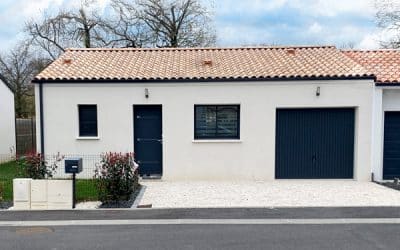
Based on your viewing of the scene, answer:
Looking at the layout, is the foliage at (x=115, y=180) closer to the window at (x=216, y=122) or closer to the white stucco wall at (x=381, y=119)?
the window at (x=216, y=122)

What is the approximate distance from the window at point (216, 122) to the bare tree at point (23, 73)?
24018mm

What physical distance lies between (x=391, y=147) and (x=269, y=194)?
4.93 metres

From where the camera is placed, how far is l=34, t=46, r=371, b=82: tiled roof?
12.0m

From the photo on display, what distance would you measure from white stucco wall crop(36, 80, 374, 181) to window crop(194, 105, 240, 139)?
0.87ft

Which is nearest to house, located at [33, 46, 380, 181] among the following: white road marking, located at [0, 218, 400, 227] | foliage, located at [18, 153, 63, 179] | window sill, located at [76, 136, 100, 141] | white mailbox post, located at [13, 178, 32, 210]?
window sill, located at [76, 136, 100, 141]

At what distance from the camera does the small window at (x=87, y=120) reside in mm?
12344

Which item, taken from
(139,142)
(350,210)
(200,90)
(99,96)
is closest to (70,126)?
(99,96)

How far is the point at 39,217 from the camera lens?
775 centimetres

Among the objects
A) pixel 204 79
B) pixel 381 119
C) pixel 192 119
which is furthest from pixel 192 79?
pixel 381 119

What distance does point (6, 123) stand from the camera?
18.0 m

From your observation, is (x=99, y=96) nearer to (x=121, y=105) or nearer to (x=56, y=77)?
(x=121, y=105)

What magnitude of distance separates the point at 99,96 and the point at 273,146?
5702 millimetres

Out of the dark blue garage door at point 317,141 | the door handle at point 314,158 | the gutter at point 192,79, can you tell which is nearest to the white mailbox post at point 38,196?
the gutter at point 192,79

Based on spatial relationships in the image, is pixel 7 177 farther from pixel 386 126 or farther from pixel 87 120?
pixel 386 126
